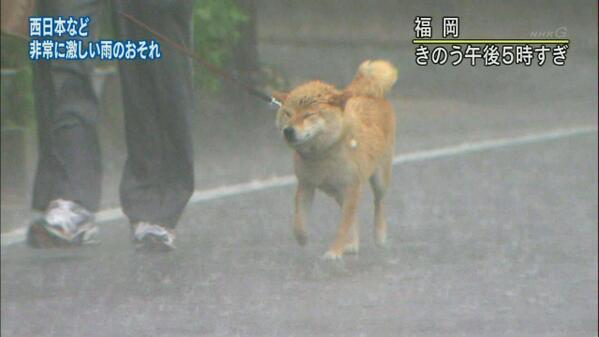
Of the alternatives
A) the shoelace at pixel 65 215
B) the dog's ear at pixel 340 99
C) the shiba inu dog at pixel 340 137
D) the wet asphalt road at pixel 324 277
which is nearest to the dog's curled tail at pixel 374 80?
the shiba inu dog at pixel 340 137

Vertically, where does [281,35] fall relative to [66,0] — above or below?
above

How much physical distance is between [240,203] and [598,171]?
9.74 feet

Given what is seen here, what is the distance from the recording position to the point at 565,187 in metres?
9.06

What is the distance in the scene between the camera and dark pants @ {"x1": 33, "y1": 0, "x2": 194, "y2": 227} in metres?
5.72

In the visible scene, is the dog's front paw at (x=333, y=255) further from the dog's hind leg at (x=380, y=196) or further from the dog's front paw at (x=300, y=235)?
the dog's hind leg at (x=380, y=196)

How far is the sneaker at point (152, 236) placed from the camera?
19.8 feet

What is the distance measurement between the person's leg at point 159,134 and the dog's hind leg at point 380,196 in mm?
967

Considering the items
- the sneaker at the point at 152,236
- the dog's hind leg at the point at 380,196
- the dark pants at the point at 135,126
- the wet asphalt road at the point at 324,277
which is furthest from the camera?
the dog's hind leg at the point at 380,196

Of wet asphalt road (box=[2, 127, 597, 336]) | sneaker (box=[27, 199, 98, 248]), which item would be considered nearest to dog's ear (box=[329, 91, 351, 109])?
wet asphalt road (box=[2, 127, 597, 336])

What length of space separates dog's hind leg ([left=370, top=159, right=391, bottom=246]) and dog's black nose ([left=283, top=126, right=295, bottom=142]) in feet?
3.43

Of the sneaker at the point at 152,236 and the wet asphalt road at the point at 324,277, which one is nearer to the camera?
the wet asphalt road at the point at 324,277

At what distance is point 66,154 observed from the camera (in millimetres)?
5895

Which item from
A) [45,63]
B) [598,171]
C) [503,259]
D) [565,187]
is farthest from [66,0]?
[598,171]

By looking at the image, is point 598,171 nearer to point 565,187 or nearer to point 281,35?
point 565,187
